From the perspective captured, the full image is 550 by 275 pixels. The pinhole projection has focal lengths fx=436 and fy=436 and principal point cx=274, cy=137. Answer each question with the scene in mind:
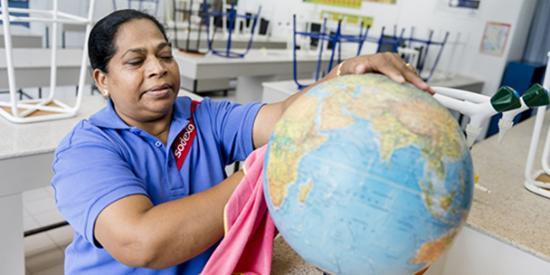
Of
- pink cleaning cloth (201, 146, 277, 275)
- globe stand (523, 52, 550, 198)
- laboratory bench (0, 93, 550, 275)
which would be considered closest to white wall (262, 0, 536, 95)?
laboratory bench (0, 93, 550, 275)

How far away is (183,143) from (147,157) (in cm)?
9

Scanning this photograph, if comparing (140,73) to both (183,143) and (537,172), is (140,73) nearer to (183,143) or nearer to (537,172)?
(183,143)

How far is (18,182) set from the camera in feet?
4.32

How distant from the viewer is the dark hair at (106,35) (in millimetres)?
896

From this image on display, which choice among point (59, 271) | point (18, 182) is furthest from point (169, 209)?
point (59, 271)

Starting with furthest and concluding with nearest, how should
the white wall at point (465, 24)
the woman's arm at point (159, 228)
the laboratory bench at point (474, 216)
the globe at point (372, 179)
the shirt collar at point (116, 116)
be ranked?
the white wall at point (465, 24) < the laboratory bench at point (474, 216) < the shirt collar at point (116, 116) < the woman's arm at point (159, 228) < the globe at point (372, 179)

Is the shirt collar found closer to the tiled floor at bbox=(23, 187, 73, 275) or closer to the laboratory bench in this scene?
Result: the laboratory bench

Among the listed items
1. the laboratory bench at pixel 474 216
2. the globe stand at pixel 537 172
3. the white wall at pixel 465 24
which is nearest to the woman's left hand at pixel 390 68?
the laboratory bench at pixel 474 216

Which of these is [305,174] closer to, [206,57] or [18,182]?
[18,182]

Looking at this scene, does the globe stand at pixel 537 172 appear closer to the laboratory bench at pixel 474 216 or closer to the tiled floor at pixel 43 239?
the laboratory bench at pixel 474 216

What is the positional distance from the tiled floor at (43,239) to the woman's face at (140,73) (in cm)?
123

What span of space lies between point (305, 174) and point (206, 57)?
2936 millimetres

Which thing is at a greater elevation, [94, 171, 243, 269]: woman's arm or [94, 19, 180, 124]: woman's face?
[94, 19, 180, 124]: woman's face

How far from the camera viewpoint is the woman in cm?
67
